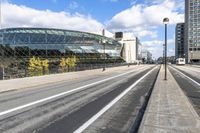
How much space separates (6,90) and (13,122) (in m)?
10.7

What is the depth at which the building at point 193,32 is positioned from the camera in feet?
596

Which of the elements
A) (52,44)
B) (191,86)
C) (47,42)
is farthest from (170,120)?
(52,44)

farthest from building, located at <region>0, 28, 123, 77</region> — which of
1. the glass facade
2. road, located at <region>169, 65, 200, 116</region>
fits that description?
road, located at <region>169, 65, 200, 116</region>

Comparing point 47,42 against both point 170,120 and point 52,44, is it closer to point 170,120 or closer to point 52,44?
point 52,44

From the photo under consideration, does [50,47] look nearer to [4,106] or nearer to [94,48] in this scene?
[94,48]

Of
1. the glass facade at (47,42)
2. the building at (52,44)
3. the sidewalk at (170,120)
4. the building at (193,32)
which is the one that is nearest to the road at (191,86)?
the sidewalk at (170,120)

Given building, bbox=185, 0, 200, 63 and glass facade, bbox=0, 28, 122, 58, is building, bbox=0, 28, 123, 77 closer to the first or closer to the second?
glass facade, bbox=0, 28, 122, 58

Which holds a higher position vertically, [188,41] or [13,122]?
[188,41]

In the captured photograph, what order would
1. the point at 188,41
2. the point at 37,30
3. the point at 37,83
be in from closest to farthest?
the point at 37,83, the point at 37,30, the point at 188,41

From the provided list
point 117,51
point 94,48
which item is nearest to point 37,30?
point 94,48

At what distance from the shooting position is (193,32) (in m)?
183

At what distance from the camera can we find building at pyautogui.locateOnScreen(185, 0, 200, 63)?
596 ft

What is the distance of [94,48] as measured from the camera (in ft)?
411

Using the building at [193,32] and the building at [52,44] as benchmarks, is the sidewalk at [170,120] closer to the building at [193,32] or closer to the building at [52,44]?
the building at [52,44]
